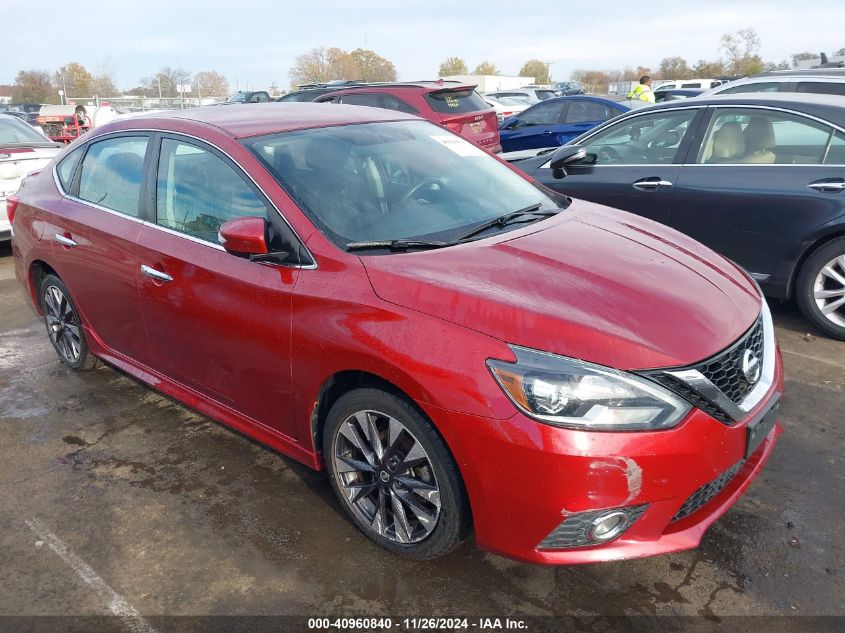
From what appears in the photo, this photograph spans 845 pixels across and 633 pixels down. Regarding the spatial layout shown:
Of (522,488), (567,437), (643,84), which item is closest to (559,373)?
(567,437)

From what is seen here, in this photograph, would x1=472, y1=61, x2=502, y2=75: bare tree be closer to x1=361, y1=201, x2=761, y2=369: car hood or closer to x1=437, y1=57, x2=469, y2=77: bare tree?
x1=437, y1=57, x2=469, y2=77: bare tree

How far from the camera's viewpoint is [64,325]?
461 cm

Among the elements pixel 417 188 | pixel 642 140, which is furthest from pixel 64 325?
pixel 642 140

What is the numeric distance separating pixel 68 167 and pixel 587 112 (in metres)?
9.36

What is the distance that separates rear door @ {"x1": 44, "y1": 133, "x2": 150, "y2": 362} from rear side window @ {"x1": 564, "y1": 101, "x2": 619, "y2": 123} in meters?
9.22

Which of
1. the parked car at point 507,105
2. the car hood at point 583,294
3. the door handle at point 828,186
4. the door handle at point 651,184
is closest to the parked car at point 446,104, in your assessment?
the parked car at point 507,105

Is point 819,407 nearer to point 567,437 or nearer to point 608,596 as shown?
point 608,596

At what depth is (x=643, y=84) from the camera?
14.6 metres

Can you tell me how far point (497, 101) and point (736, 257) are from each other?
16881 millimetres

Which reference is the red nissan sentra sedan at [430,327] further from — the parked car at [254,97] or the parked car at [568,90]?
the parked car at [254,97]

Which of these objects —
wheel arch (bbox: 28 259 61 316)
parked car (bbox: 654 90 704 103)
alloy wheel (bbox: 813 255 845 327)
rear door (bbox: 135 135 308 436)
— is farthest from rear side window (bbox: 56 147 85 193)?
parked car (bbox: 654 90 704 103)

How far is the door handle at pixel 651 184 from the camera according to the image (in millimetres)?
5289

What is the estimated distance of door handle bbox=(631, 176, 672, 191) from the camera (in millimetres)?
5289

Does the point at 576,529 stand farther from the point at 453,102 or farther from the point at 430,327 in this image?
the point at 453,102
